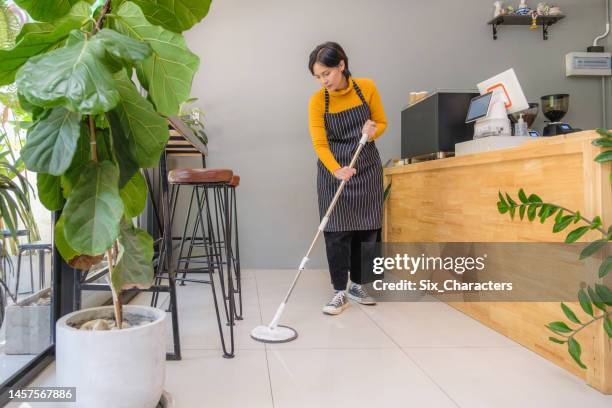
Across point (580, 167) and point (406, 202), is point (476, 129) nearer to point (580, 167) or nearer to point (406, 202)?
point (406, 202)

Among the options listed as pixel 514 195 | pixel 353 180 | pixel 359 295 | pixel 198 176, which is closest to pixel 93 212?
pixel 198 176

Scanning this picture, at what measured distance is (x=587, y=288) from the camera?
135cm

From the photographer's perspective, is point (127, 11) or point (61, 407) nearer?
point (127, 11)

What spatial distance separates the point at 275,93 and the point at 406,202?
56.3 inches

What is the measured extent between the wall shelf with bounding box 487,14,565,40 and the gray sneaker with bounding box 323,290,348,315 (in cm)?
269

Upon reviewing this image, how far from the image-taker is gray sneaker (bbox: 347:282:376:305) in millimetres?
2453

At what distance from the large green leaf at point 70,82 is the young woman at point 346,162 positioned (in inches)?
66.0

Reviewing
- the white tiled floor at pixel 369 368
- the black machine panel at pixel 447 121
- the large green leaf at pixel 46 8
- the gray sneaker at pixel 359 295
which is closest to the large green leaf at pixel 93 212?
the large green leaf at pixel 46 8

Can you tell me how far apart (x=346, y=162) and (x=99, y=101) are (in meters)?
1.83

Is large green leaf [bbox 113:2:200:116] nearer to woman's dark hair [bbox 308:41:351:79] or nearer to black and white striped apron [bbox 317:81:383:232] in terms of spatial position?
woman's dark hair [bbox 308:41:351:79]

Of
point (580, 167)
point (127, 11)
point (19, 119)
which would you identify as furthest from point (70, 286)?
point (580, 167)

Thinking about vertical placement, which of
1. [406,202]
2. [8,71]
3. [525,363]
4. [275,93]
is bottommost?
[525,363]

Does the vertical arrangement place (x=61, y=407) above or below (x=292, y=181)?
below

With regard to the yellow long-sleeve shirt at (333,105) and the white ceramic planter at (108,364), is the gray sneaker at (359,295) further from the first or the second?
the white ceramic planter at (108,364)
